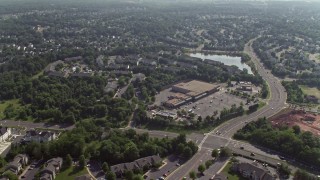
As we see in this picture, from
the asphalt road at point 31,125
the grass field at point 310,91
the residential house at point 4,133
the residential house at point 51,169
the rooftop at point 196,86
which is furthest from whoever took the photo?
the grass field at point 310,91

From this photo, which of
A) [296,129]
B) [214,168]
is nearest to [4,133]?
[214,168]

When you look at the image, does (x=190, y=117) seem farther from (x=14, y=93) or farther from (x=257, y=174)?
(x=14, y=93)

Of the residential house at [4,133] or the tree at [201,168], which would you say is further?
the residential house at [4,133]

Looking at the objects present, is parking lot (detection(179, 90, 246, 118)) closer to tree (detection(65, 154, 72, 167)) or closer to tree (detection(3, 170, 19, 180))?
tree (detection(65, 154, 72, 167))

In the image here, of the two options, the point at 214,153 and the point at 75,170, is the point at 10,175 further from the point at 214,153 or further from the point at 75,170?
the point at 214,153

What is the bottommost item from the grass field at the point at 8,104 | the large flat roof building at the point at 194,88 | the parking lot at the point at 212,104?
the grass field at the point at 8,104

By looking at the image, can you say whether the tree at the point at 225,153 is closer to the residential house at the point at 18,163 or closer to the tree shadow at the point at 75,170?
the tree shadow at the point at 75,170

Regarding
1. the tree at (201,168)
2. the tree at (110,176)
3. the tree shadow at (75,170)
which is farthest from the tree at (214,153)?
the tree shadow at (75,170)
